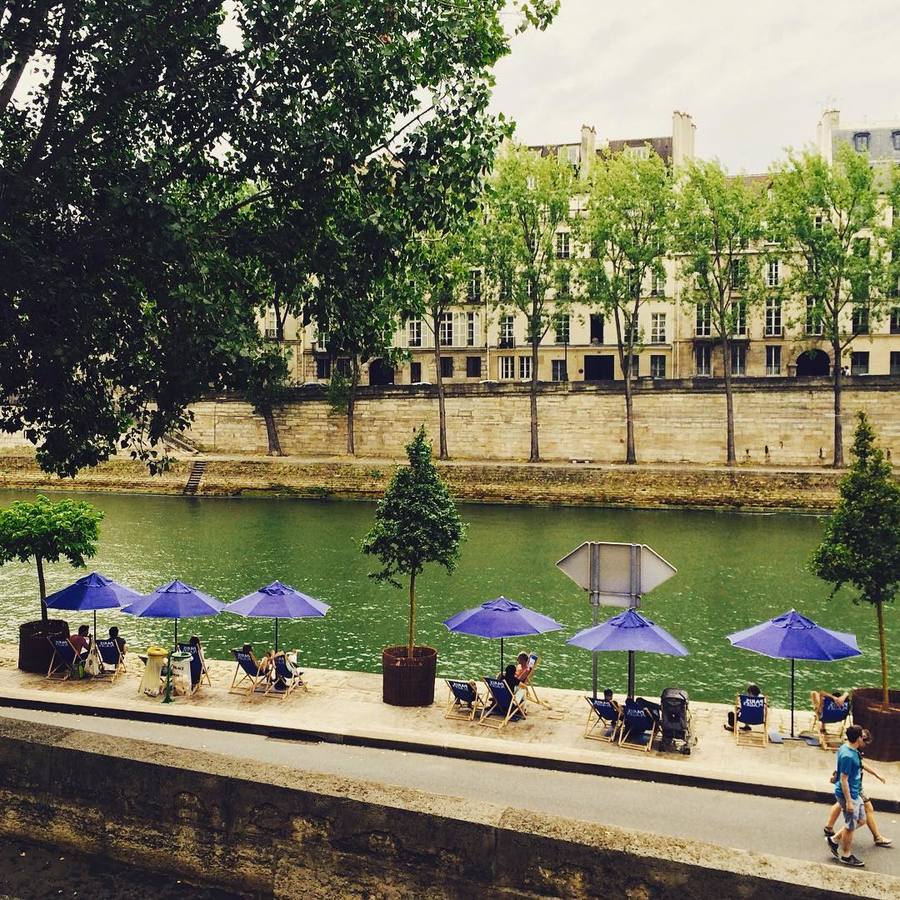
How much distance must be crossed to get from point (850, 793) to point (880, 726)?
4.26 meters

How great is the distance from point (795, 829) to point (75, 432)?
445 inches

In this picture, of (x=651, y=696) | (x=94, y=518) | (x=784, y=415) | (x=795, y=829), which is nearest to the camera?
(x=795, y=829)

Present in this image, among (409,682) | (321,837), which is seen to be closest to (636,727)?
(409,682)

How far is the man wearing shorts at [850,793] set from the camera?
9555 mm

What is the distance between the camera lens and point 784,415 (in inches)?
2194

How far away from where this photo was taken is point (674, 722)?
1339cm

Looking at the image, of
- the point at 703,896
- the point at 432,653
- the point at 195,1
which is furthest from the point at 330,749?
the point at 195,1

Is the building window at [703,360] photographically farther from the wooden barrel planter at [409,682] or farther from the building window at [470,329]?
the wooden barrel planter at [409,682]

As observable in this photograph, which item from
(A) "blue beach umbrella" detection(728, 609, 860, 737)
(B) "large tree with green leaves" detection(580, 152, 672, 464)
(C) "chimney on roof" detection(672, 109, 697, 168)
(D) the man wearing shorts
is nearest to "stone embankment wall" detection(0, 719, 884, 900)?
(D) the man wearing shorts

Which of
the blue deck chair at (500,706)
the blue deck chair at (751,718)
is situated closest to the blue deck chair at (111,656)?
the blue deck chair at (500,706)

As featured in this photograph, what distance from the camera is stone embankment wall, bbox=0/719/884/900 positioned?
→ 680 cm

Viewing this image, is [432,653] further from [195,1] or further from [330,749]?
[195,1]

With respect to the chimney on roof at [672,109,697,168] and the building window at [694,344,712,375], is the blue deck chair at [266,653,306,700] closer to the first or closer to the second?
the building window at [694,344,712,375]

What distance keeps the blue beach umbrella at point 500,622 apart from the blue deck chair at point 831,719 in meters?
4.33
